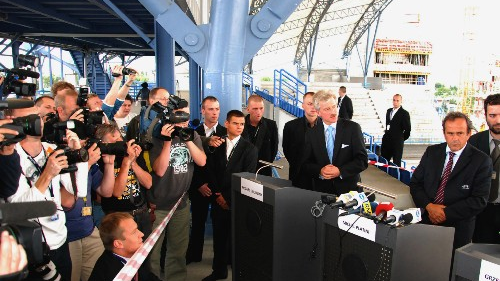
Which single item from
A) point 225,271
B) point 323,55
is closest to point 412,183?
point 225,271

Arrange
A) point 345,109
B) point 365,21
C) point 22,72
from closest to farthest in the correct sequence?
point 22,72 → point 345,109 → point 365,21

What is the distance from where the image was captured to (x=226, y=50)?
4066mm

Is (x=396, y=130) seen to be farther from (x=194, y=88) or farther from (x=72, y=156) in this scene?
(x=72, y=156)

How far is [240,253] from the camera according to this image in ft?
10.7

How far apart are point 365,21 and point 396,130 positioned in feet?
108

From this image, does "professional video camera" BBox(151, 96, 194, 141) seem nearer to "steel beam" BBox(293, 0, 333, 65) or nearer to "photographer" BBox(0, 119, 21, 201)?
"photographer" BBox(0, 119, 21, 201)

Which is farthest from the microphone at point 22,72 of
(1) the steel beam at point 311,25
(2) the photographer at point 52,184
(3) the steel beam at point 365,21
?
(3) the steel beam at point 365,21

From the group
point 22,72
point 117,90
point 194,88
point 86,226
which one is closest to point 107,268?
point 86,226

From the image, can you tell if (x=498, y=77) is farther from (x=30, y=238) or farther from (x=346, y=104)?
(x=30, y=238)

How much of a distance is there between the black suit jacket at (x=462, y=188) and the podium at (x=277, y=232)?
4.15 ft

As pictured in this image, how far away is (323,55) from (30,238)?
164 feet

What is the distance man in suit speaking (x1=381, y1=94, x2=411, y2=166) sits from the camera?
877 cm

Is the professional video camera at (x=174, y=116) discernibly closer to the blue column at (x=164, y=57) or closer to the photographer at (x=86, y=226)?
the photographer at (x=86, y=226)

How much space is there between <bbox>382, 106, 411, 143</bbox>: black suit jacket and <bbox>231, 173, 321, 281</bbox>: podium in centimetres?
648
